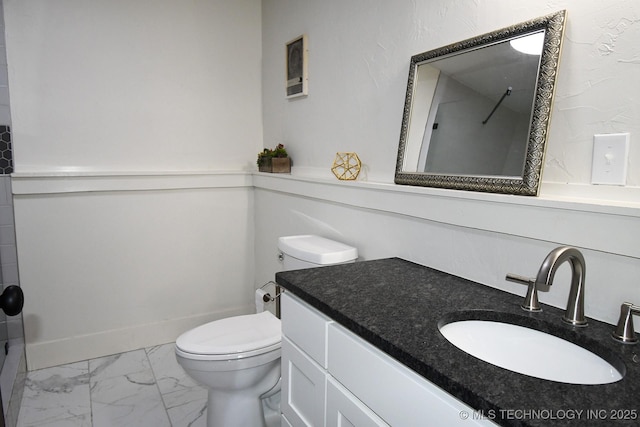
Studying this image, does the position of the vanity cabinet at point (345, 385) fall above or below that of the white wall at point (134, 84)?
below

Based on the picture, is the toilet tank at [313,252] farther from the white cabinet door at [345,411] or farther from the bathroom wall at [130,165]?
the bathroom wall at [130,165]

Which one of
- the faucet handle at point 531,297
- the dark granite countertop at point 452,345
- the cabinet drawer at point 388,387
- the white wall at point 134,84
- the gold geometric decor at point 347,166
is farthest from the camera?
the white wall at point 134,84

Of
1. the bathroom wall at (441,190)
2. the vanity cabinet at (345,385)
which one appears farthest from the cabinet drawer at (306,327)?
the bathroom wall at (441,190)

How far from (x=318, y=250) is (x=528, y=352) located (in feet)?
2.98

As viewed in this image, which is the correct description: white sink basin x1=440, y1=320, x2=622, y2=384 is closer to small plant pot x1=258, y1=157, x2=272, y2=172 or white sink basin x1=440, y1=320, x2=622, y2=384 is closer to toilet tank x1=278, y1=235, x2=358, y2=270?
toilet tank x1=278, y1=235, x2=358, y2=270

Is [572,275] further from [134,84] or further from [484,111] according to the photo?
[134,84]

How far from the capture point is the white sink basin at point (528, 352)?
839 millimetres

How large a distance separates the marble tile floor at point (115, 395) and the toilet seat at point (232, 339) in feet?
1.59

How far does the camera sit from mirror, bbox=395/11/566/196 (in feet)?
3.46

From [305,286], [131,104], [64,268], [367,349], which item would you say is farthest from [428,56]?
[64,268]

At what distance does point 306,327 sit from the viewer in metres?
1.16

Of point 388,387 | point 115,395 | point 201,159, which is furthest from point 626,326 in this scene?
point 201,159

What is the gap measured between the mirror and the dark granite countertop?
0.31 metres

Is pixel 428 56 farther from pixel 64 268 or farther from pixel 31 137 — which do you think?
pixel 64 268
